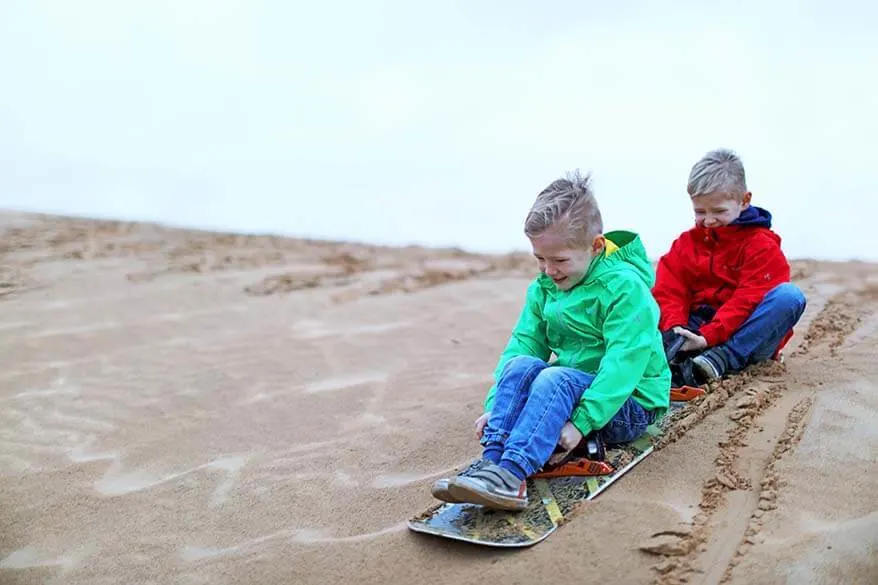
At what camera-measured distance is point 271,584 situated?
9.60 feet

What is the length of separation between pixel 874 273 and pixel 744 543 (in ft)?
12.9

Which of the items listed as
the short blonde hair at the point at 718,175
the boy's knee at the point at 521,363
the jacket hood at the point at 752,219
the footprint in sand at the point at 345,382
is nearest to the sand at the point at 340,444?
the footprint in sand at the point at 345,382

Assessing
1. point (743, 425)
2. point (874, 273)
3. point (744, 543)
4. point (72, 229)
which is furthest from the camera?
point (72, 229)

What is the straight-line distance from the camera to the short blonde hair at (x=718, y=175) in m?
3.92

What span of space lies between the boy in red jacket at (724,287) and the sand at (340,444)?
5.6 inches

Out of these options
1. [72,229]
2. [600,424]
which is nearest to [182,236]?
[72,229]

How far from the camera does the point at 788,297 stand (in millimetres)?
3977

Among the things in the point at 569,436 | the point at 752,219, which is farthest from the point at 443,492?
the point at 752,219

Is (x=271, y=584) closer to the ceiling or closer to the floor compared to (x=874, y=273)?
closer to the floor

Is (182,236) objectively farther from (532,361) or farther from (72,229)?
(532,361)

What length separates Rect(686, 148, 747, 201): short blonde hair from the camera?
3.92 m

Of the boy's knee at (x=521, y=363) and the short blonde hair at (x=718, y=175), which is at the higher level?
the short blonde hair at (x=718, y=175)

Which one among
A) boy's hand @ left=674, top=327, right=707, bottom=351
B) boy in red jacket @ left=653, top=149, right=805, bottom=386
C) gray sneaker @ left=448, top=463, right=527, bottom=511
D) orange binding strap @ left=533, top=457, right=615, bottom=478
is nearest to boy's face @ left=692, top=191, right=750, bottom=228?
boy in red jacket @ left=653, top=149, right=805, bottom=386

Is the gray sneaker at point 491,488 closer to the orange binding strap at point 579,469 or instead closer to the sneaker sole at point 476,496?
the sneaker sole at point 476,496
